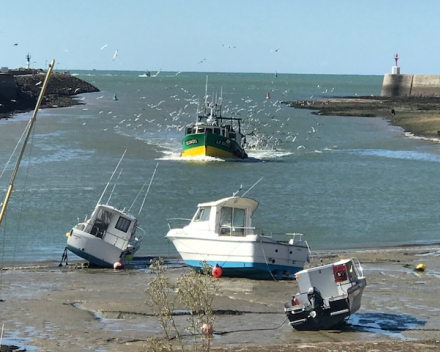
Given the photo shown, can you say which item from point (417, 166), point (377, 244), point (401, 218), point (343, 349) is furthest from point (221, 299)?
point (417, 166)

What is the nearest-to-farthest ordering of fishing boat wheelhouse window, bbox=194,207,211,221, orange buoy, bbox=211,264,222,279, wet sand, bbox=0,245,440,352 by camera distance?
wet sand, bbox=0,245,440,352, orange buoy, bbox=211,264,222,279, fishing boat wheelhouse window, bbox=194,207,211,221

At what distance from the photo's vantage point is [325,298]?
61.9ft

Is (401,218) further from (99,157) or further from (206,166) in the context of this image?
(99,157)

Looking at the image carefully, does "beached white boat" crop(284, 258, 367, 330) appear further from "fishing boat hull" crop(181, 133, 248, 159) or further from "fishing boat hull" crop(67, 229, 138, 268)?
"fishing boat hull" crop(181, 133, 248, 159)

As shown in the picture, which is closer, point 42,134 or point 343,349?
point 343,349

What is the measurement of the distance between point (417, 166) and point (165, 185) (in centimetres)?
1668

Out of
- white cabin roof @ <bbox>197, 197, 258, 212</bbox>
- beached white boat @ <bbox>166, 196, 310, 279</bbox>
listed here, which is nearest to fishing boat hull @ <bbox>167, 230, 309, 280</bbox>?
beached white boat @ <bbox>166, 196, 310, 279</bbox>

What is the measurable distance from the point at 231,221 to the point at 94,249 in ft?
13.0

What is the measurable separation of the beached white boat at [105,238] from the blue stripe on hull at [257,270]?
3.19 metres

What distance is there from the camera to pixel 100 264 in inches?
1044

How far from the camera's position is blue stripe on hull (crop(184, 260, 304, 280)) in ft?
79.5

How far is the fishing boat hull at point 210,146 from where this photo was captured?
181 feet

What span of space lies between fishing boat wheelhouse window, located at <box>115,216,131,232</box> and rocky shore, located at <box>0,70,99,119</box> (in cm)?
6317

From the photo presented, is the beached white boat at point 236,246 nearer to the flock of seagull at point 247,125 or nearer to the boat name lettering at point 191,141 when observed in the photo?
the boat name lettering at point 191,141
